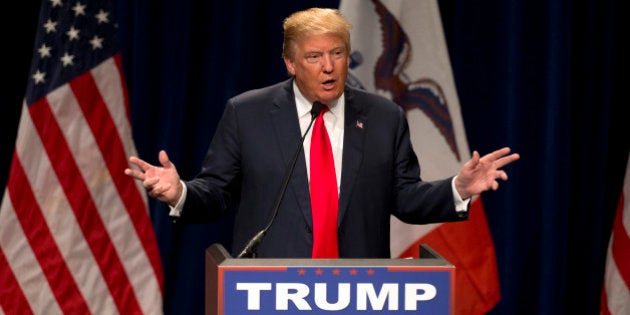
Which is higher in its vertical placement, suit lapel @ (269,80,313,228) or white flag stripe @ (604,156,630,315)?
suit lapel @ (269,80,313,228)

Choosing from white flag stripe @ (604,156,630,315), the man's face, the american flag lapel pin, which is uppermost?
the man's face

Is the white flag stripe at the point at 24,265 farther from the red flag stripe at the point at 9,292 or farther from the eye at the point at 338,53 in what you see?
the eye at the point at 338,53

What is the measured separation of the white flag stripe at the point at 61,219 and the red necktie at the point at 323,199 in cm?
181

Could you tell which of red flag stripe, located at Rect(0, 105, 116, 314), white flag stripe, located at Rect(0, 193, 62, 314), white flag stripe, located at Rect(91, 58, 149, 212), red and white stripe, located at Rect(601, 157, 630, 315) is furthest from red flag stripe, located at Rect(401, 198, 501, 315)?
white flag stripe, located at Rect(0, 193, 62, 314)

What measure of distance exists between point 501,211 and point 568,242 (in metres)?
0.35

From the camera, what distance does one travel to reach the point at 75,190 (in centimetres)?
410

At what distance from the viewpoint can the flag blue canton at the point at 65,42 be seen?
159 inches

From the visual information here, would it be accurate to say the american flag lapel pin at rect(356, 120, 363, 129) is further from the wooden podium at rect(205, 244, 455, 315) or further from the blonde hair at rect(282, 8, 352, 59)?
the wooden podium at rect(205, 244, 455, 315)

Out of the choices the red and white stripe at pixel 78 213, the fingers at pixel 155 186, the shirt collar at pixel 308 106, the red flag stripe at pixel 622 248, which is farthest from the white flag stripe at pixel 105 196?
the red flag stripe at pixel 622 248

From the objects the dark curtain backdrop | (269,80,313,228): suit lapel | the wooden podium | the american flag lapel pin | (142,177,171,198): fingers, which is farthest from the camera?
the dark curtain backdrop

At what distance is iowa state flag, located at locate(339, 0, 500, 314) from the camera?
4289 millimetres

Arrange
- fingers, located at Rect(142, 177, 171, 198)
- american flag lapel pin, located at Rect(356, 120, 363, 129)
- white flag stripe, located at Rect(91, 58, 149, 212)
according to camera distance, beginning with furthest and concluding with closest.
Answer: white flag stripe, located at Rect(91, 58, 149, 212), american flag lapel pin, located at Rect(356, 120, 363, 129), fingers, located at Rect(142, 177, 171, 198)

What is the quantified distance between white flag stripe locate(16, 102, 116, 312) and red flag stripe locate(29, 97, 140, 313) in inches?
0.9

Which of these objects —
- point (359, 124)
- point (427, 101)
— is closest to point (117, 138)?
point (427, 101)
